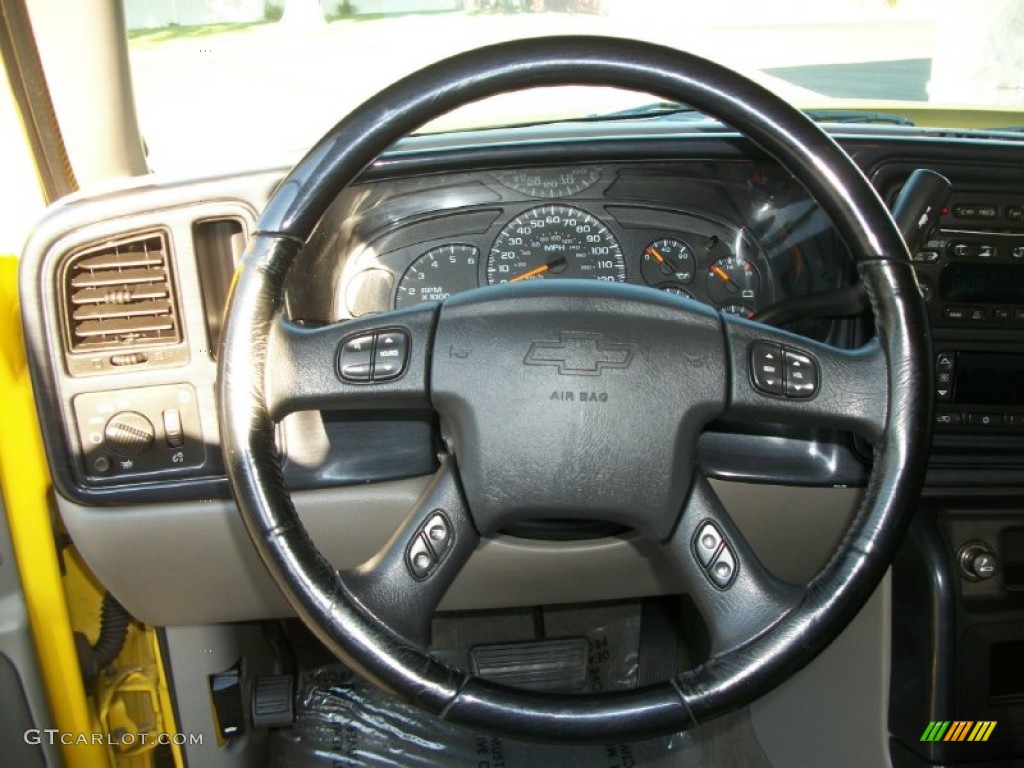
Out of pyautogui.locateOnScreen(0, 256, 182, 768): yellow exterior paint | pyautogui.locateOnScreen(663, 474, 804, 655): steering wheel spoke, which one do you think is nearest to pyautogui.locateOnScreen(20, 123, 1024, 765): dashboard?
pyautogui.locateOnScreen(0, 256, 182, 768): yellow exterior paint

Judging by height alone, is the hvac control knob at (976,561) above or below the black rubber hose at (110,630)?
above

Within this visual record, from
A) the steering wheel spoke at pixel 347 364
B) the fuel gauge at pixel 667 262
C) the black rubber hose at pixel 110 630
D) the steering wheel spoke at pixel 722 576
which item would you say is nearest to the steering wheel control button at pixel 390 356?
the steering wheel spoke at pixel 347 364

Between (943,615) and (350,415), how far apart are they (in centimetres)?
115

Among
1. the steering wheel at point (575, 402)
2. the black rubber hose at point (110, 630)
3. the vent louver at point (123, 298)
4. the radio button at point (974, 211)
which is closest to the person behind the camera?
the steering wheel at point (575, 402)

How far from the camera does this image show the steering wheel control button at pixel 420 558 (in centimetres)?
114

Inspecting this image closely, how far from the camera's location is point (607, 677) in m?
2.48

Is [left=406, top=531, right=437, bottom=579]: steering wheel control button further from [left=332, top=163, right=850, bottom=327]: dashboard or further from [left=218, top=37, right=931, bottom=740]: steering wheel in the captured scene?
[left=332, top=163, right=850, bottom=327]: dashboard

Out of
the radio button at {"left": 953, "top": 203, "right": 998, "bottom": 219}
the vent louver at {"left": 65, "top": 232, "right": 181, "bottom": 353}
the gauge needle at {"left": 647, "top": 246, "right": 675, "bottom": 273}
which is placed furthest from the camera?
the gauge needle at {"left": 647, "top": 246, "right": 675, "bottom": 273}

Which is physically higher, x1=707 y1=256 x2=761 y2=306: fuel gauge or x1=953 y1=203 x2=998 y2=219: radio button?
x1=953 y1=203 x2=998 y2=219: radio button

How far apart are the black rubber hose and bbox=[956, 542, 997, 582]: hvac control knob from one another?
1594 millimetres

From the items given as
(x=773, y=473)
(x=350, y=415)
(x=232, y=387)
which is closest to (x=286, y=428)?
(x=350, y=415)

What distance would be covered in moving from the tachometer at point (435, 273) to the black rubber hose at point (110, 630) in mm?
813

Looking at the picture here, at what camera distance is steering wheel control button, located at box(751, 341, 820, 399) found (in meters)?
1.15

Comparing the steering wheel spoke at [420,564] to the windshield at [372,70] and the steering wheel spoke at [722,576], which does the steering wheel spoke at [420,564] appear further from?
the windshield at [372,70]
